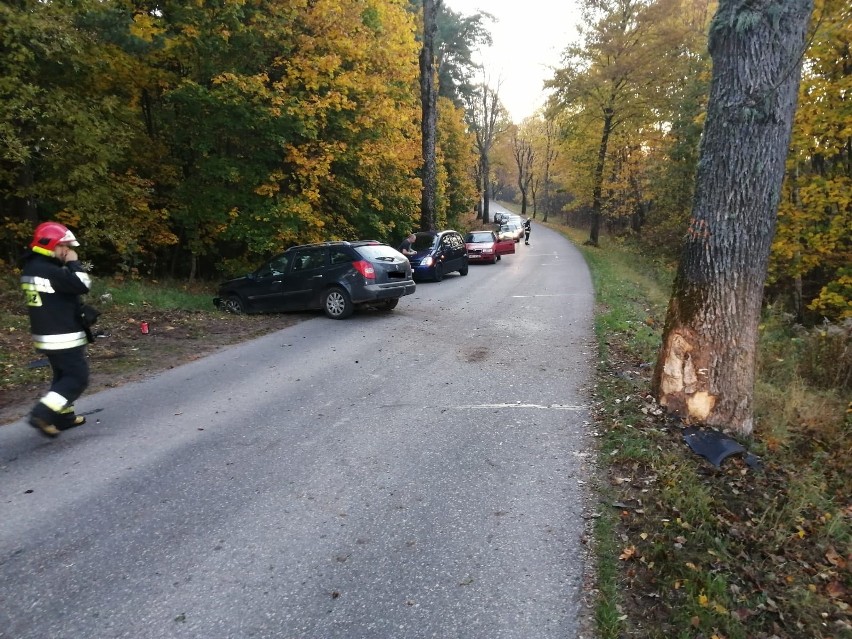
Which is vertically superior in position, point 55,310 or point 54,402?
point 55,310

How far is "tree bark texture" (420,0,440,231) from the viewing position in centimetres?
2019

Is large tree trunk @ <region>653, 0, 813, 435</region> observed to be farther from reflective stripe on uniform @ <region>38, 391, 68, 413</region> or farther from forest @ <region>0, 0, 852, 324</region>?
forest @ <region>0, 0, 852, 324</region>

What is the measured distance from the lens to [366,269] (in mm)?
10828

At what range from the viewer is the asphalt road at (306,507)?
2932mm

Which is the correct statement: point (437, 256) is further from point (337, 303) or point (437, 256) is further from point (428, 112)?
point (337, 303)

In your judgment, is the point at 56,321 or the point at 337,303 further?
the point at 337,303

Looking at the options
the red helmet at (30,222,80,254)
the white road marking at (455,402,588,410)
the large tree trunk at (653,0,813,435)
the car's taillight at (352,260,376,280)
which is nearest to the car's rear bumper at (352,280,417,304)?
the car's taillight at (352,260,376,280)

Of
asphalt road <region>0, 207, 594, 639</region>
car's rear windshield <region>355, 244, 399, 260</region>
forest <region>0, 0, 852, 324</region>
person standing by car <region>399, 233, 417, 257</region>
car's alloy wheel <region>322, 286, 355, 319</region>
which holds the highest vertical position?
forest <region>0, 0, 852, 324</region>

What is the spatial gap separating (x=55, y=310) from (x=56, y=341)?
300 mm

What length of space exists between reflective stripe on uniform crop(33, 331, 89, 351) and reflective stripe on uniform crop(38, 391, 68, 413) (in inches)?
17.2

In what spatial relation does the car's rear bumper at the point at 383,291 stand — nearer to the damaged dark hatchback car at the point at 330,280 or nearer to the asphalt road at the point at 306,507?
the damaged dark hatchback car at the point at 330,280

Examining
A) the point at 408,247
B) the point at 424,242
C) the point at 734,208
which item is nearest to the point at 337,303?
the point at 408,247

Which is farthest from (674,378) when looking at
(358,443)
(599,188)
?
(599,188)

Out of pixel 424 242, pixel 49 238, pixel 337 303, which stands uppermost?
pixel 49 238
